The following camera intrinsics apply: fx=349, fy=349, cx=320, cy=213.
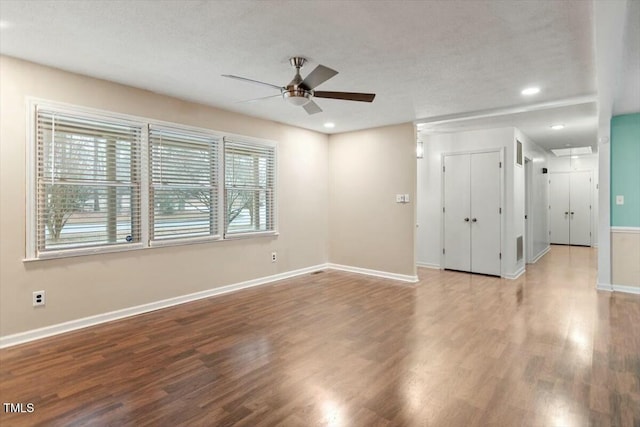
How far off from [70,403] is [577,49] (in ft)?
14.3

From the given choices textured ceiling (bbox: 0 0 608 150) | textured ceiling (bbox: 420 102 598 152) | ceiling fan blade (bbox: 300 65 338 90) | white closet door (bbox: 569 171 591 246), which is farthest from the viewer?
white closet door (bbox: 569 171 591 246)

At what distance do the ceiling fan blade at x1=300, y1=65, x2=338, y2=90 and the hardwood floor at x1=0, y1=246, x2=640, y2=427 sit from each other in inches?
85.8

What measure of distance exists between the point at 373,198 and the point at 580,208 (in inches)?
271

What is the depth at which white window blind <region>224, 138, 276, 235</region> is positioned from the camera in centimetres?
475

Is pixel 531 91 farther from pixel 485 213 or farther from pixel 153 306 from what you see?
pixel 153 306

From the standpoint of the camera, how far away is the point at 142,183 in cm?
381

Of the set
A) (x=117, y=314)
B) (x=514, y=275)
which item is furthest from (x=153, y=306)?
(x=514, y=275)

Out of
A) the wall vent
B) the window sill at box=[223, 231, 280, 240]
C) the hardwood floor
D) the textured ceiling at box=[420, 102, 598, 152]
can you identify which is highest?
the textured ceiling at box=[420, 102, 598, 152]

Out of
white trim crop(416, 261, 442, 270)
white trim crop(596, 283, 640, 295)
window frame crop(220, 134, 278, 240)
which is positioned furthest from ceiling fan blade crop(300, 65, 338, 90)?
white trim crop(596, 283, 640, 295)

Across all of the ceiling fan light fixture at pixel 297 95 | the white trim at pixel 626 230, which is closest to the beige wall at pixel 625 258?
the white trim at pixel 626 230

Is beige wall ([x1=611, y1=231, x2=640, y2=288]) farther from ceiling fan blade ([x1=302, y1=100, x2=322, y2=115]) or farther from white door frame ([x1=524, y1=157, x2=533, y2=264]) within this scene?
ceiling fan blade ([x1=302, y1=100, x2=322, y2=115])

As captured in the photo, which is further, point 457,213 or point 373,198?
point 457,213

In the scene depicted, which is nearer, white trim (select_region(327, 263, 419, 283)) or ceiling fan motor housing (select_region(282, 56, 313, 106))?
ceiling fan motor housing (select_region(282, 56, 313, 106))

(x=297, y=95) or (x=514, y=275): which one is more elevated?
(x=297, y=95)
